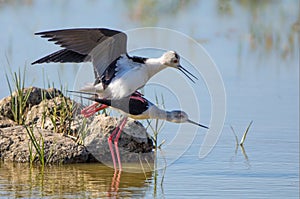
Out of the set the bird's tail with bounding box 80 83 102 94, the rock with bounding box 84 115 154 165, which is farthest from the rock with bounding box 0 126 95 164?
the bird's tail with bounding box 80 83 102 94

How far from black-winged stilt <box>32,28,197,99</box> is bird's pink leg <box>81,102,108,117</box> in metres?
0.13

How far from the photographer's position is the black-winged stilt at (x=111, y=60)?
8258mm

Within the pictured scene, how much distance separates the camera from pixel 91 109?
28.3ft

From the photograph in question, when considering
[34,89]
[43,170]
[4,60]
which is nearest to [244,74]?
[4,60]

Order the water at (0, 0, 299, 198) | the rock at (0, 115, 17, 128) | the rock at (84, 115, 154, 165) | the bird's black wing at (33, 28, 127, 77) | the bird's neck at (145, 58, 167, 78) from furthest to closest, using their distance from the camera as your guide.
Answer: the rock at (0, 115, 17, 128)
the rock at (84, 115, 154, 165)
the bird's neck at (145, 58, 167, 78)
the bird's black wing at (33, 28, 127, 77)
the water at (0, 0, 299, 198)

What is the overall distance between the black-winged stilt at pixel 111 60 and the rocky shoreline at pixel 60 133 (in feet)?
1.32

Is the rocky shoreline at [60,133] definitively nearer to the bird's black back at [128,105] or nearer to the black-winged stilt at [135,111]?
the black-winged stilt at [135,111]

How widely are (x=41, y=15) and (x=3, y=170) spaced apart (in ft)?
24.6

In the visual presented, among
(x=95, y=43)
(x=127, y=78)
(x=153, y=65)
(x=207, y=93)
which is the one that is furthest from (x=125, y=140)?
(x=207, y=93)

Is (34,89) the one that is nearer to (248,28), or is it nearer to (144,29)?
(144,29)

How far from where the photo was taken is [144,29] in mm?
14070

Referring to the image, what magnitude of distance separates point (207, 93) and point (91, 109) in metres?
2.72

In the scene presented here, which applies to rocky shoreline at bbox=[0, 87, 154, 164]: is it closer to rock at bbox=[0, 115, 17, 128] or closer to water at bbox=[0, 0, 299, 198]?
rock at bbox=[0, 115, 17, 128]

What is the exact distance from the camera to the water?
307 inches
